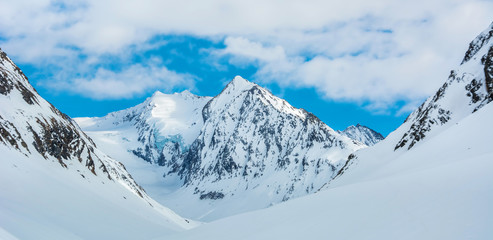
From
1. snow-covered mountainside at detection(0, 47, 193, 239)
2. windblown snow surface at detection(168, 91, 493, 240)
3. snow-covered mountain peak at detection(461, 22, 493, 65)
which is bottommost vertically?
windblown snow surface at detection(168, 91, 493, 240)

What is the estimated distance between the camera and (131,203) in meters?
73.4

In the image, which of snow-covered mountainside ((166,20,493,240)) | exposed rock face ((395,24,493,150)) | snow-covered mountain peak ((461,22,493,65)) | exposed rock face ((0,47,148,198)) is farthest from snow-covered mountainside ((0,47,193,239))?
snow-covered mountain peak ((461,22,493,65))

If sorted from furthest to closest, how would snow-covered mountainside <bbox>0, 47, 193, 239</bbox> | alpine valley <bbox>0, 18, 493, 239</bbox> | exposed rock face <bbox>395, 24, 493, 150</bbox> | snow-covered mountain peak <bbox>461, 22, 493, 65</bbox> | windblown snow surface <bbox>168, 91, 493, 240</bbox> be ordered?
snow-covered mountain peak <bbox>461, 22, 493, 65</bbox>, exposed rock face <bbox>395, 24, 493, 150</bbox>, snow-covered mountainside <bbox>0, 47, 193, 239</bbox>, alpine valley <bbox>0, 18, 493, 239</bbox>, windblown snow surface <bbox>168, 91, 493, 240</bbox>

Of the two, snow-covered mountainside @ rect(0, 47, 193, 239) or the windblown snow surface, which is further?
snow-covered mountainside @ rect(0, 47, 193, 239)

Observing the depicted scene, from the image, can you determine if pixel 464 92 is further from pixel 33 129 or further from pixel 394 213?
pixel 33 129

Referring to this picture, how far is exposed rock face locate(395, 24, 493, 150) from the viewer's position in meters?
52.8

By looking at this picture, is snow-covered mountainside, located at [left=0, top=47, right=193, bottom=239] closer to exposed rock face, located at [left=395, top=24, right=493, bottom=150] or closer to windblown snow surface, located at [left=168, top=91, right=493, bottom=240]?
windblown snow surface, located at [left=168, top=91, right=493, bottom=240]

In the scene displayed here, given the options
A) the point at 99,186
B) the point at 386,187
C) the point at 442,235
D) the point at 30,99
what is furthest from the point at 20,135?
the point at 442,235

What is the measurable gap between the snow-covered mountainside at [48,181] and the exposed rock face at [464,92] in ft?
169

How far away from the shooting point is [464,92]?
190 feet

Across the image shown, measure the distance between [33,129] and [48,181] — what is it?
18.1 m

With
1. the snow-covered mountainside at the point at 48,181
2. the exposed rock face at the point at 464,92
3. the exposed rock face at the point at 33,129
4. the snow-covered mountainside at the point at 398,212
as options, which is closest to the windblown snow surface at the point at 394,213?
the snow-covered mountainside at the point at 398,212

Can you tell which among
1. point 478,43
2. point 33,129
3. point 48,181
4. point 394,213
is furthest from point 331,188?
point 33,129

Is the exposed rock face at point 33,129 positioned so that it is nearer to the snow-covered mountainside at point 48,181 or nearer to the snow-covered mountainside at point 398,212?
the snow-covered mountainside at point 48,181
